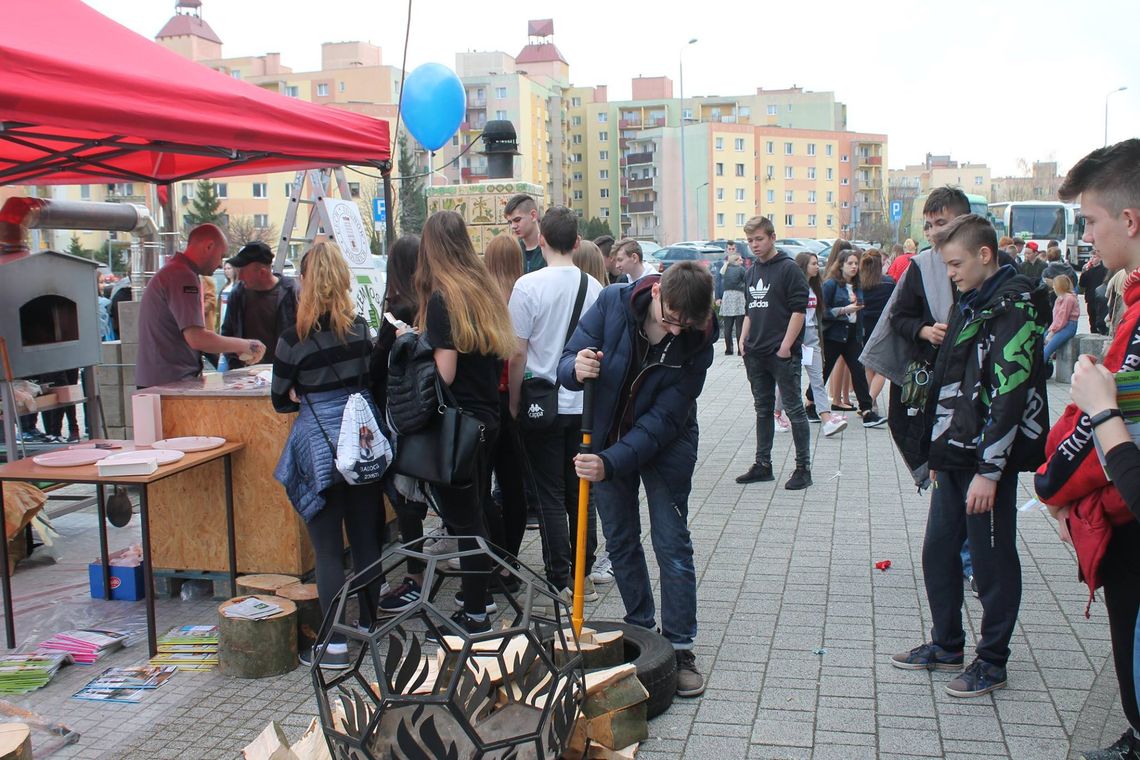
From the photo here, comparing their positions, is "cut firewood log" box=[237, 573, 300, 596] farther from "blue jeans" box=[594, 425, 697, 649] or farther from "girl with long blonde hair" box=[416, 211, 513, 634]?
"blue jeans" box=[594, 425, 697, 649]

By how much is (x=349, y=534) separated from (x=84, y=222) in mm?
5574

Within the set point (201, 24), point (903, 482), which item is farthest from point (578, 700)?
point (201, 24)

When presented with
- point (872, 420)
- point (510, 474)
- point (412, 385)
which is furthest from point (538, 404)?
point (872, 420)

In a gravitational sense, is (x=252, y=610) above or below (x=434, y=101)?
below

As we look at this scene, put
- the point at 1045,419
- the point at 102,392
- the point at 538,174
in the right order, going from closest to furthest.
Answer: the point at 1045,419, the point at 102,392, the point at 538,174

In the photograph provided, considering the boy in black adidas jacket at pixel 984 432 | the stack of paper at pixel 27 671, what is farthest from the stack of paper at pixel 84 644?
the boy in black adidas jacket at pixel 984 432

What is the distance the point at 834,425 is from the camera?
10039 mm

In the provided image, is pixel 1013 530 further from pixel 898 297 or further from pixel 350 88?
pixel 350 88

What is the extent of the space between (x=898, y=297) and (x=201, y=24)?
103290 millimetres

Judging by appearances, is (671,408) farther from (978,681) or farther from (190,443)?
(190,443)

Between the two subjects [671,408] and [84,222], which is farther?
[84,222]

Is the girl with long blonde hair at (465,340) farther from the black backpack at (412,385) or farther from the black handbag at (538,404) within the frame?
the black handbag at (538,404)

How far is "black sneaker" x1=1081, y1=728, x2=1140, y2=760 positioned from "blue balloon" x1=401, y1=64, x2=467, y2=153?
8.70m

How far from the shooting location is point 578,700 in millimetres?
2703
